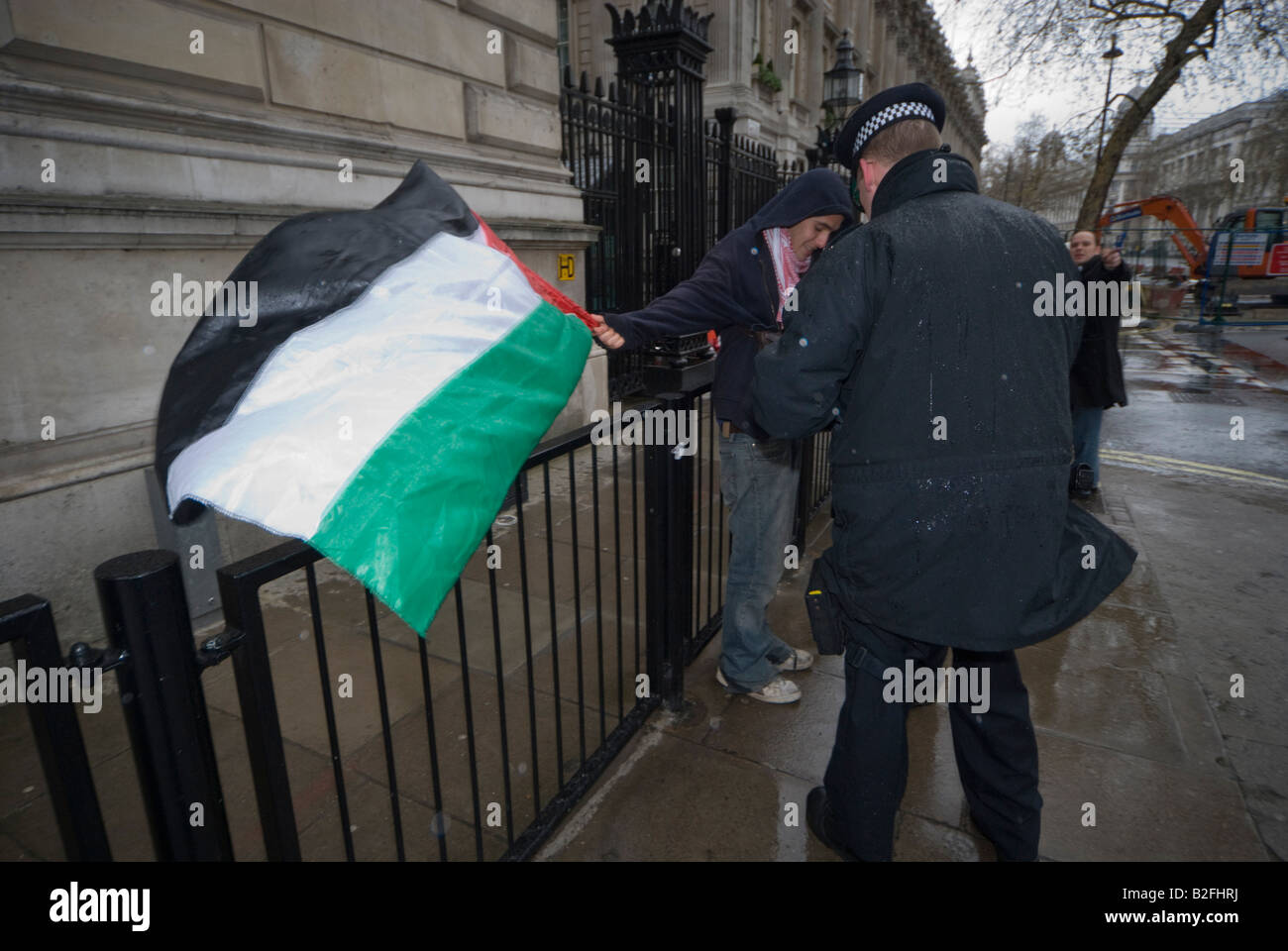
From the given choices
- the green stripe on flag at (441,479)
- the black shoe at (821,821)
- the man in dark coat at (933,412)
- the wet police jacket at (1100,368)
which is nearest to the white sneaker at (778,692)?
the black shoe at (821,821)

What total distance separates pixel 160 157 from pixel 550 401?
10.9ft

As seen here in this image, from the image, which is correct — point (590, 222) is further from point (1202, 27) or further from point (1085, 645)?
point (1202, 27)

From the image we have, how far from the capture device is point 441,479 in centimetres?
152

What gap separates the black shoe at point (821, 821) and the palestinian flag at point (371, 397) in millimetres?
1627

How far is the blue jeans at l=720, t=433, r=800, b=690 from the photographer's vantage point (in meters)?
3.04

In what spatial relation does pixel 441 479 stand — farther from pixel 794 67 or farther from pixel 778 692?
pixel 794 67

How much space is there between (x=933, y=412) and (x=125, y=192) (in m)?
4.03

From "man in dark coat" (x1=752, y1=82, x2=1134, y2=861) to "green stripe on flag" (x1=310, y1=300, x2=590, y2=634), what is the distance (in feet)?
2.19

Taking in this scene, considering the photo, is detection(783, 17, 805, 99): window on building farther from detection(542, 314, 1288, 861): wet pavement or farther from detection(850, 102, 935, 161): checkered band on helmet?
detection(850, 102, 935, 161): checkered band on helmet

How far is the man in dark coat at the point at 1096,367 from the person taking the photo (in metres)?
5.58

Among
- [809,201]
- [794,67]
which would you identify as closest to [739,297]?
[809,201]

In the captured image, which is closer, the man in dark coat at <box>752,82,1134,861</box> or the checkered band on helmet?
the man in dark coat at <box>752,82,1134,861</box>

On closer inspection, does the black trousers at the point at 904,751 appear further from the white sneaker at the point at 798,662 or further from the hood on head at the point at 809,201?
the hood on head at the point at 809,201

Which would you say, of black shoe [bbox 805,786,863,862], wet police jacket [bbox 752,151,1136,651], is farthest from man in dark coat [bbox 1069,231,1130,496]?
wet police jacket [bbox 752,151,1136,651]
